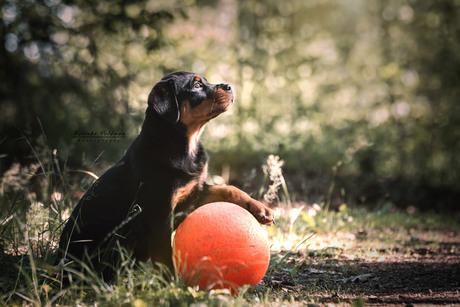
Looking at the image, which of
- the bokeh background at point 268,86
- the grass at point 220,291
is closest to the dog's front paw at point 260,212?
the grass at point 220,291

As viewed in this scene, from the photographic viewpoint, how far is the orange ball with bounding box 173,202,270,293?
2.44 m

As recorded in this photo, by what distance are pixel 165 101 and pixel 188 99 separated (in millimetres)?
Answer: 211

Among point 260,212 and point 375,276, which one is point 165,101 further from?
point 375,276

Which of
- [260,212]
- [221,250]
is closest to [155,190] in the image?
[221,250]

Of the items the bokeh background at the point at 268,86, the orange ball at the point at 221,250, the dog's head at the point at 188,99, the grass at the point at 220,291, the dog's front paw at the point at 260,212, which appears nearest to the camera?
the grass at the point at 220,291

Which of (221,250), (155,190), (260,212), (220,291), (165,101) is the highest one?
(165,101)

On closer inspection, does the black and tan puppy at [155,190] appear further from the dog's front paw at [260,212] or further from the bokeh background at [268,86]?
the bokeh background at [268,86]

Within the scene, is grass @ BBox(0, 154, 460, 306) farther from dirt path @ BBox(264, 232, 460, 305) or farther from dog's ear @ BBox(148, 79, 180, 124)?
dog's ear @ BBox(148, 79, 180, 124)

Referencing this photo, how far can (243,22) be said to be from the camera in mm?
8664

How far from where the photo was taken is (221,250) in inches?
95.8

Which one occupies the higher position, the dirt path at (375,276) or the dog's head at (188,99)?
the dog's head at (188,99)

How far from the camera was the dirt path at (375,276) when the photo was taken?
8.64ft

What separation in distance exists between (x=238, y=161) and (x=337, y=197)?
2.20 m

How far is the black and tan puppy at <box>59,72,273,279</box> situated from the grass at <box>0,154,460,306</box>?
154 mm
